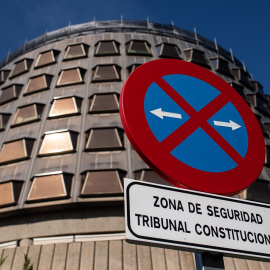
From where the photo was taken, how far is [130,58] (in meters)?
21.8

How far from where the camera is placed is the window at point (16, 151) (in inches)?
639

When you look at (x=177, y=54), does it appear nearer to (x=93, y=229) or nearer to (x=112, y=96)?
(x=112, y=96)

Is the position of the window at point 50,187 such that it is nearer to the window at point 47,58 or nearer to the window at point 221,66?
the window at point 47,58

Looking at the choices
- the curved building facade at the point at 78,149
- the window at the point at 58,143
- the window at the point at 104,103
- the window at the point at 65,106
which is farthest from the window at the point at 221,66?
the window at the point at 58,143

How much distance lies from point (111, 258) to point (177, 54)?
15018 mm

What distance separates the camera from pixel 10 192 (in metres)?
14.7

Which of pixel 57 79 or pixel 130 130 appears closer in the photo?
pixel 130 130

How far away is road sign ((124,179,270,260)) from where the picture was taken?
7.17ft

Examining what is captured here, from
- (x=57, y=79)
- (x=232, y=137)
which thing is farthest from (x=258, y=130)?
(x=57, y=79)

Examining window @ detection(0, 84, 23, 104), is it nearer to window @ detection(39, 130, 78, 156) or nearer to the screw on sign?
window @ detection(39, 130, 78, 156)

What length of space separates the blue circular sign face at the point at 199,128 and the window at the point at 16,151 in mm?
13930

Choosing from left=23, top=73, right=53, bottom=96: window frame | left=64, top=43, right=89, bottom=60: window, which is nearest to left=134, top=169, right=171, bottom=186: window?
left=23, top=73, right=53, bottom=96: window frame

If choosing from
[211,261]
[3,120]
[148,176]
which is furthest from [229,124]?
[3,120]

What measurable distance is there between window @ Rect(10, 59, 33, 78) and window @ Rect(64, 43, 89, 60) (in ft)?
9.07
